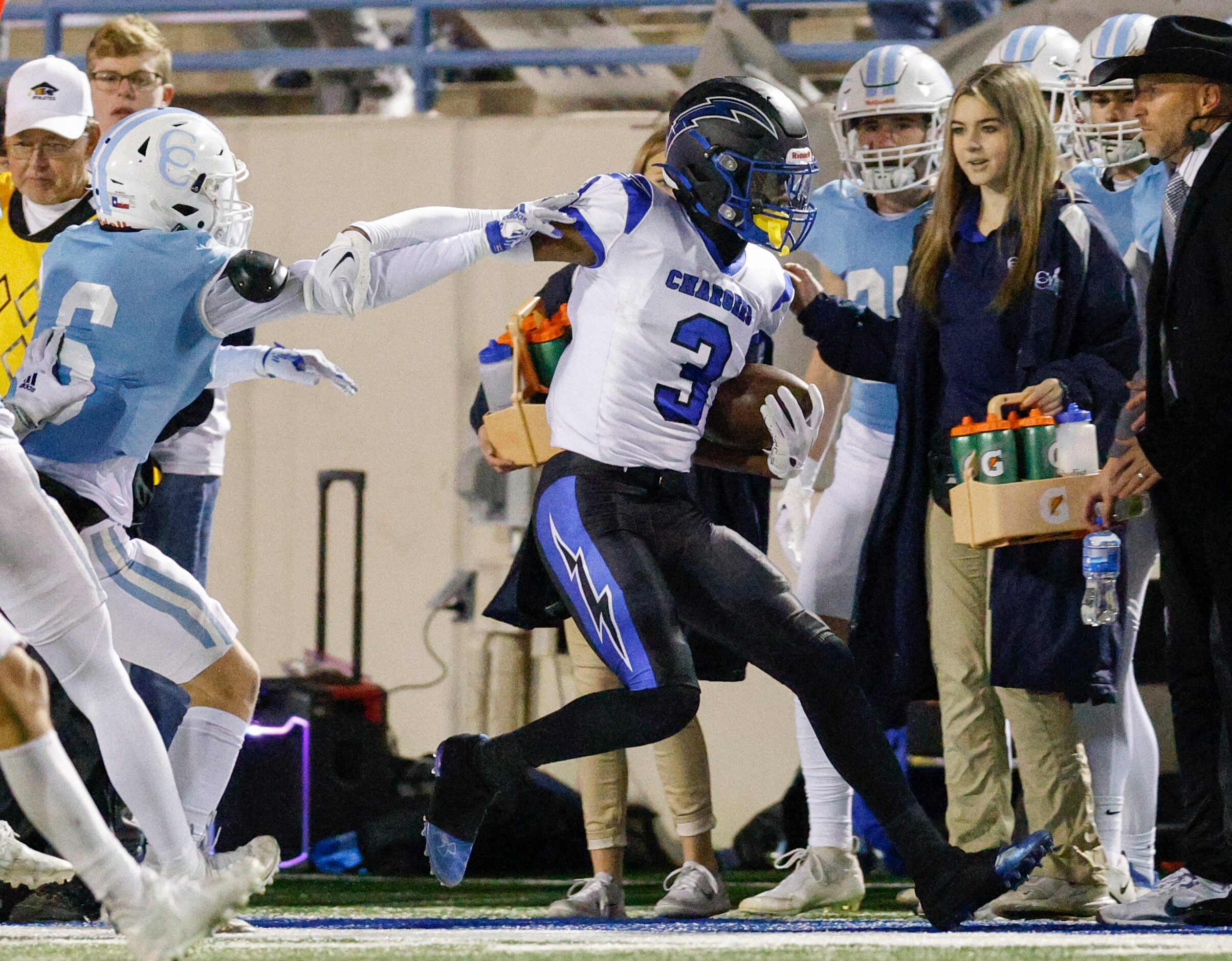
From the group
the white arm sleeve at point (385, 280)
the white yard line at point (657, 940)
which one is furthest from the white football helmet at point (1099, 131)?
the white yard line at point (657, 940)

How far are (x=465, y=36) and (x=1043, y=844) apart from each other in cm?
507

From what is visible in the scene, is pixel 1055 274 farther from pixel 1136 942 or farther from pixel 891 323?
pixel 1136 942

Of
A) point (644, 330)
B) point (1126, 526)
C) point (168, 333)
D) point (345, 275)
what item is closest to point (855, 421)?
point (1126, 526)

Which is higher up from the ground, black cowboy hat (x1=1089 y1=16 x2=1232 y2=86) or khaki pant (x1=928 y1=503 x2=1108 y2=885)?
black cowboy hat (x1=1089 y1=16 x2=1232 y2=86)

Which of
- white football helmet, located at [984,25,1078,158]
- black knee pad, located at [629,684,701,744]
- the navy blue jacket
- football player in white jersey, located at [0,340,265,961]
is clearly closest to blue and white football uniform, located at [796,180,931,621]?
the navy blue jacket

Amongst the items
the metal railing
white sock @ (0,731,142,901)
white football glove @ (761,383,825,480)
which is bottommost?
white sock @ (0,731,142,901)

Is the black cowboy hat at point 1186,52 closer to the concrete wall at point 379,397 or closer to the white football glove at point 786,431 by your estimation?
the white football glove at point 786,431

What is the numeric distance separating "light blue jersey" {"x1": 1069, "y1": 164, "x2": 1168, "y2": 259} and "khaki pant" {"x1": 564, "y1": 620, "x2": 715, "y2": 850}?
1.57 m

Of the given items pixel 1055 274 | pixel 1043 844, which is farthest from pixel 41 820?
pixel 1055 274

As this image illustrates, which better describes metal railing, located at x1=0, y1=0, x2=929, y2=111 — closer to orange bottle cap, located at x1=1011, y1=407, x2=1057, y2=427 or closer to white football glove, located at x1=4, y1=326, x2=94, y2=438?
orange bottle cap, located at x1=1011, y1=407, x2=1057, y2=427

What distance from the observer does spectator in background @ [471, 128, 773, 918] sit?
4.23 m

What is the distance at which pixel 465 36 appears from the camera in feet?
25.4

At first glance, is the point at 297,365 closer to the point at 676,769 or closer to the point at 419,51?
the point at 676,769

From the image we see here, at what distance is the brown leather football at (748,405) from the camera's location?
394 centimetres
